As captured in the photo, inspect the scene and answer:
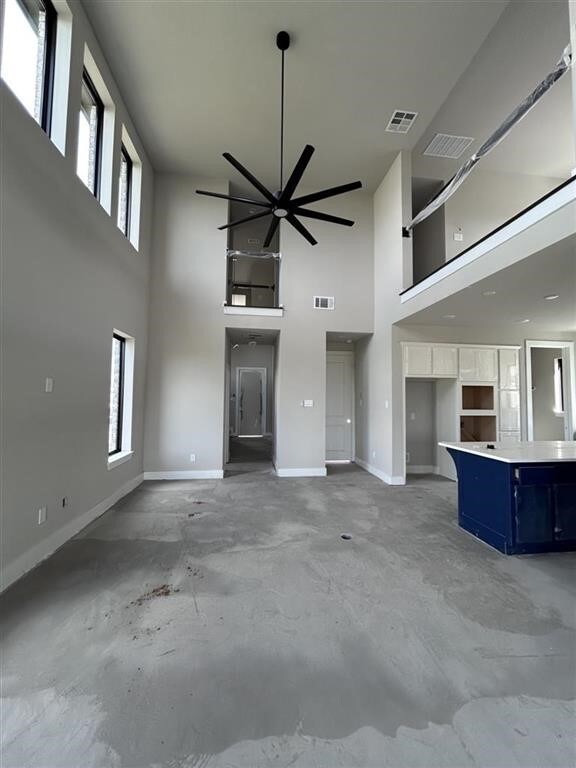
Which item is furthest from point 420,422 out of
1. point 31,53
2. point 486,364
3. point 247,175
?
point 31,53

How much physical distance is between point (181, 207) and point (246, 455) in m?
5.19

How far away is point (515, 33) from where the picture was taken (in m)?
3.69

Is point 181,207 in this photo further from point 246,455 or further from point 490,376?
point 490,376

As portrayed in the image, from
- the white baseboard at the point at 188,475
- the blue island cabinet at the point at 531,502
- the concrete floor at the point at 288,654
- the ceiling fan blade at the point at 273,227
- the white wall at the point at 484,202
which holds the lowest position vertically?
the concrete floor at the point at 288,654

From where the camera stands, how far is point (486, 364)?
5711 millimetres

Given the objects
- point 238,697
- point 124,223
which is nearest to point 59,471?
point 238,697

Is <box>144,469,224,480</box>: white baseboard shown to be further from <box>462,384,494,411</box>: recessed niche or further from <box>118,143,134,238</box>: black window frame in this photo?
<box>462,384,494,411</box>: recessed niche

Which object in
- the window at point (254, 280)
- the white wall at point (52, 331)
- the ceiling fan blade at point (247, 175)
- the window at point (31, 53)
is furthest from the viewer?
the window at point (254, 280)

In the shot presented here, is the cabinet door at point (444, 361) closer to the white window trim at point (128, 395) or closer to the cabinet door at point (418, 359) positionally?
the cabinet door at point (418, 359)

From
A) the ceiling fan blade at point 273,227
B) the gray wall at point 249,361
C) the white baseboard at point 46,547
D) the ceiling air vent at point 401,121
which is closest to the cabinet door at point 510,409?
the ceiling air vent at point 401,121

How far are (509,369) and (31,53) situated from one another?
7.10 meters

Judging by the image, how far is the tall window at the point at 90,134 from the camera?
3.68 meters

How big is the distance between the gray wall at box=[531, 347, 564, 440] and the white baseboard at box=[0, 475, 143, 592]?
7.19 meters

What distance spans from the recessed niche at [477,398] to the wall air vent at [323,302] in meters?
2.71
